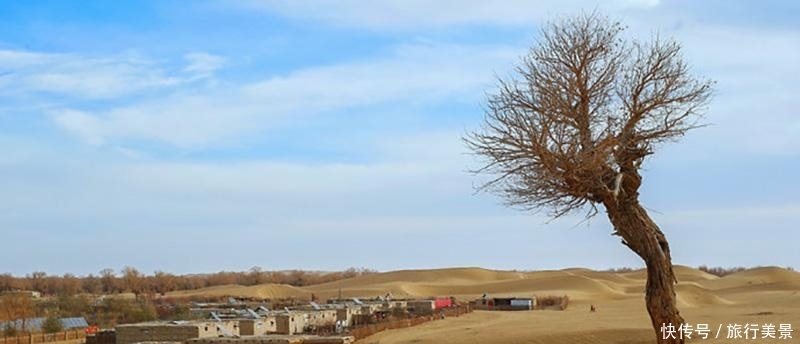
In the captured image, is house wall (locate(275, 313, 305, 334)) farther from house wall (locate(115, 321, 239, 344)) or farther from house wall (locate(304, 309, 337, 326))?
house wall (locate(115, 321, 239, 344))

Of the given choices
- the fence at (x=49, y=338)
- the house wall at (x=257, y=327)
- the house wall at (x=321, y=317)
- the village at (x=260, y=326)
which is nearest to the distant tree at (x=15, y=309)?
the village at (x=260, y=326)

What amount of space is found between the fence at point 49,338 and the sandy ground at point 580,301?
1483 centimetres

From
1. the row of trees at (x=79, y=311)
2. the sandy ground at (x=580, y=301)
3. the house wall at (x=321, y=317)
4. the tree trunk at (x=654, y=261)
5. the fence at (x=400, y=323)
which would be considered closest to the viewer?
the tree trunk at (x=654, y=261)

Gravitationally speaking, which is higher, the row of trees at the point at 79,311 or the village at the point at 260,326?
the row of trees at the point at 79,311

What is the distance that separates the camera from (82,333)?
48812 millimetres

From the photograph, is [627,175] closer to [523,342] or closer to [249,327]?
[523,342]

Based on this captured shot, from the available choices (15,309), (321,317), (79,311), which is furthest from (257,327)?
(79,311)

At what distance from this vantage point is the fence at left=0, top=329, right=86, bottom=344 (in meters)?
42.3

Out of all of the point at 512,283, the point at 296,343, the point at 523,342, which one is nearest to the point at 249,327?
the point at 296,343

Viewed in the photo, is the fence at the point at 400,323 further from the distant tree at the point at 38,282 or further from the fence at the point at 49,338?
the distant tree at the point at 38,282

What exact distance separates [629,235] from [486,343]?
1989 cm

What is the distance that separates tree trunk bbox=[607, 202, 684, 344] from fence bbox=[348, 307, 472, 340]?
1071 inches

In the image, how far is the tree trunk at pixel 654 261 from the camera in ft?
48.9

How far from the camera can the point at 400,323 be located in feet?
170
